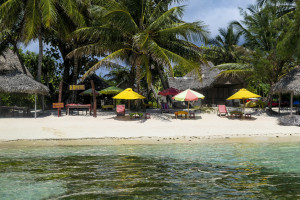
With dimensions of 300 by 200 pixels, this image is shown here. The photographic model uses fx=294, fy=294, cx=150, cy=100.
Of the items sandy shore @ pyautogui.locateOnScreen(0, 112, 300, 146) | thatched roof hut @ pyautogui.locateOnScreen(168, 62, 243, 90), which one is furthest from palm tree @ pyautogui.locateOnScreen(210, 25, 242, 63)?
sandy shore @ pyautogui.locateOnScreen(0, 112, 300, 146)

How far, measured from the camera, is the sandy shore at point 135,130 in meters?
10.8

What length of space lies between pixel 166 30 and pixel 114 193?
1164cm

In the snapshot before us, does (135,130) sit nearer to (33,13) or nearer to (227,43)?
(33,13)

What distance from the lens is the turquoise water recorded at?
191 inches

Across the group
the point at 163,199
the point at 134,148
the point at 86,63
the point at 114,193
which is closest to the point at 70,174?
the point at 114,193

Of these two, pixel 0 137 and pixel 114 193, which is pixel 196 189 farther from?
pixel 0 137

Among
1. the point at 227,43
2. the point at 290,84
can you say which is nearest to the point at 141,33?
the point at 290,84

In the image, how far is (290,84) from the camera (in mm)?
16078

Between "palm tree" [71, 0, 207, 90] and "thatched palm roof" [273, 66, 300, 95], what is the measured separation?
4812mm

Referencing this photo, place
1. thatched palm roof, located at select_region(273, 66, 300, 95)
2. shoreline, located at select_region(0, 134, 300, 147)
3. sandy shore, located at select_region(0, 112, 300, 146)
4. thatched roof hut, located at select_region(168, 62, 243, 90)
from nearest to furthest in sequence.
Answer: shoreline, located at select_region(0, 134, 300, 147) < sandy shore, located at select_region(0, 112, 300, 146) < thatched palm roof, located at select_region(273, 66, 300, 95) < thatched roof hut, located at select_region(168, 62, 243, 90)

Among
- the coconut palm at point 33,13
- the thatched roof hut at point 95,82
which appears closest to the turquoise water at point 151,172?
the coconut palm at point 33,13

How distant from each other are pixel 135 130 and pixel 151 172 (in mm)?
6497

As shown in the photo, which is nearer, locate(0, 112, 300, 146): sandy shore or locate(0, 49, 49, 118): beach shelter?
locate(0, 112, 300, 146): sandy shore

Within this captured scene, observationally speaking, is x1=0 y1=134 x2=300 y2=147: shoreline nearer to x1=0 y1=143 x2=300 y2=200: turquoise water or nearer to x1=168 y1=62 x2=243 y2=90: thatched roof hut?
x1=0 y1=143 x2=300 y2=200: turquoise water
